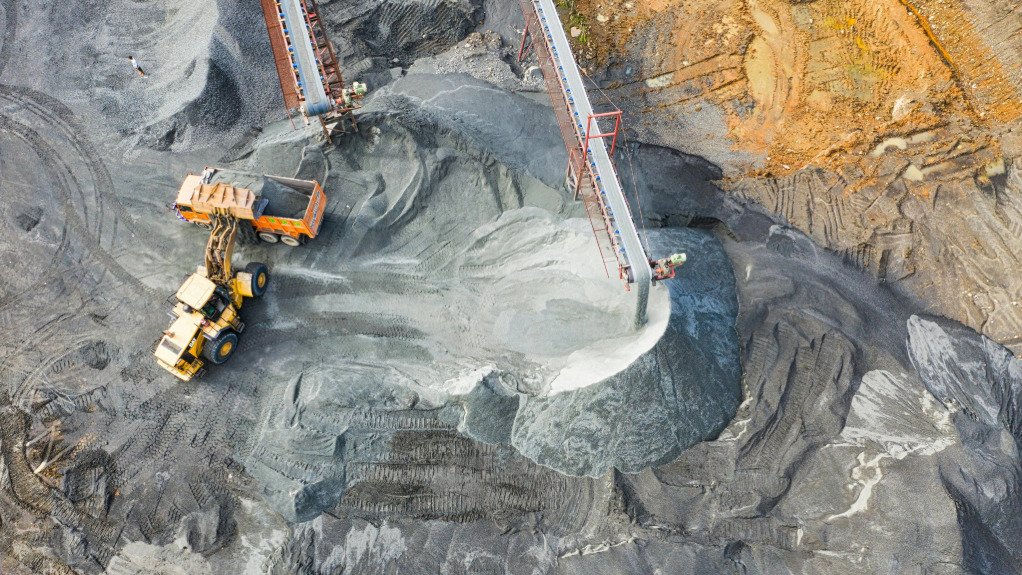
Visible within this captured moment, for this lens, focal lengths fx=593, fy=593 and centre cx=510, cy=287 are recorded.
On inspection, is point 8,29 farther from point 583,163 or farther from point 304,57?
point 583,163

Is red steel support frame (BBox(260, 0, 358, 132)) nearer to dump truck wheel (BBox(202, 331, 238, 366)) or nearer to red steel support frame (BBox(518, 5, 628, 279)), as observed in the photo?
red steel support frame (BBox(518, 5, 628, 279))

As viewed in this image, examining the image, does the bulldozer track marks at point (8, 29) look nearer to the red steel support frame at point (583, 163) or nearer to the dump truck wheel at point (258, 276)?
the dump truck wheel at point (258, 276)

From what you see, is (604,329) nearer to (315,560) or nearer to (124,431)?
(315,560)

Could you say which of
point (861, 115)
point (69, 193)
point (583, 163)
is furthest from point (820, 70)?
point (69, 193)

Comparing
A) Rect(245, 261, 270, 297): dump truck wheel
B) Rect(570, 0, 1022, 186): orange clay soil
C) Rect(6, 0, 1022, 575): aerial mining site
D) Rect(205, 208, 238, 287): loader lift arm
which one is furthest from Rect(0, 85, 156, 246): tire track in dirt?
Rect(570, 0, 1022, 186): orange clay soil

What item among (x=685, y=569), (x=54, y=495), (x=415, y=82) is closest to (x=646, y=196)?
(x=415, y=82)
